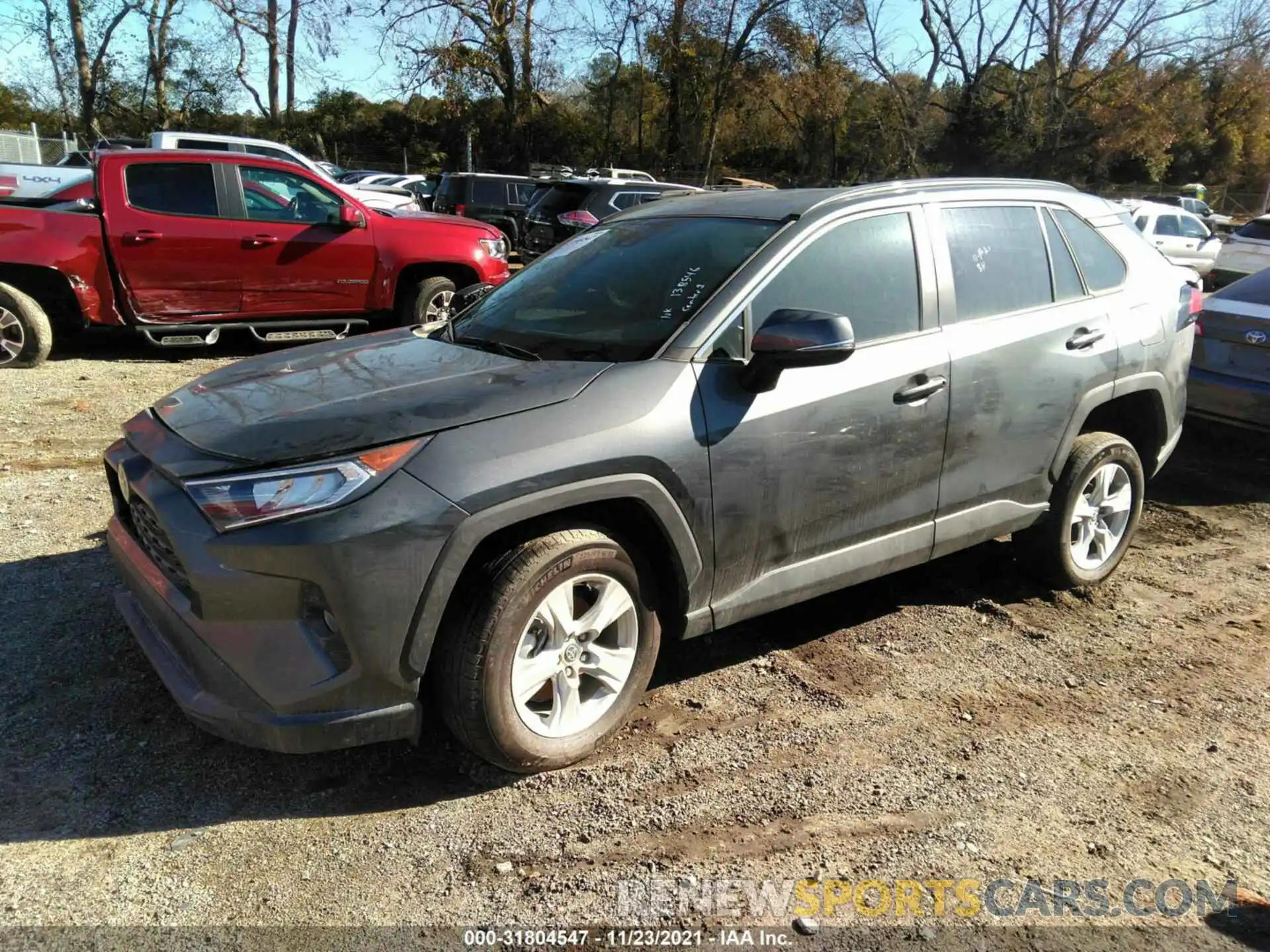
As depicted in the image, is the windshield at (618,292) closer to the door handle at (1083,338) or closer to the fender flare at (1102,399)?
the door handle at (1083,338)

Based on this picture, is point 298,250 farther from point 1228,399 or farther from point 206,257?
point 1228,399

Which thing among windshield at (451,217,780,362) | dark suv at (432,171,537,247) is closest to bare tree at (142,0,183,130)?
dark suv at (432,171,537,247)

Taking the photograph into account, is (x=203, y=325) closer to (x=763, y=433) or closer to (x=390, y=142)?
(x=763, y=433)

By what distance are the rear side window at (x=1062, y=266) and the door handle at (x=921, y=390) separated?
101 centimetres

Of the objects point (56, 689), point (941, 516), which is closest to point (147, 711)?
point (56, 689)

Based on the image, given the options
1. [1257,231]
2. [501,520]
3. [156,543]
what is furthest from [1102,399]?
[1257,231]

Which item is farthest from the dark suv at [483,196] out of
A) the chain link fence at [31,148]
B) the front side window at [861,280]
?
the front side window at [861,280]

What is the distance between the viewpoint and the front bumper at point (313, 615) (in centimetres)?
249

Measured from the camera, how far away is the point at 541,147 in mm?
39375

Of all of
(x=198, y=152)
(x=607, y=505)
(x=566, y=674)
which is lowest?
(x=566, y=674)

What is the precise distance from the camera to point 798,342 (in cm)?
296

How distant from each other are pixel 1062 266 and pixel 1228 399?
2941 mm

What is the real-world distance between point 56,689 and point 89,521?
1.82 metres

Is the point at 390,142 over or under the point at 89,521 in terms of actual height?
over
